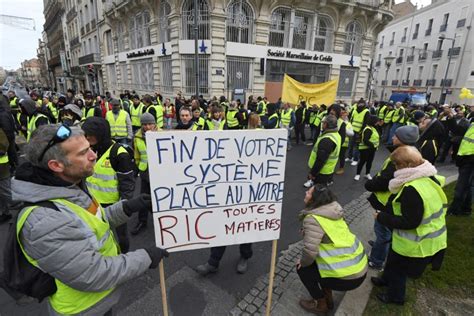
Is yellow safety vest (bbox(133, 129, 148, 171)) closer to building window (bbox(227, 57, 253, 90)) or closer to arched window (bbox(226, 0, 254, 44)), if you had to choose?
building window (bbox(227, 57, 253, 90))

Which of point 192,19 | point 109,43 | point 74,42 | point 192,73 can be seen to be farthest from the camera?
point 74,42

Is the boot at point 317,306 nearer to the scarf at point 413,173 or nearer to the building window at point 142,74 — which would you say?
the scarf at point 413,173

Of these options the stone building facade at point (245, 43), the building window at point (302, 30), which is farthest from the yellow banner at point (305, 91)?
the building window at point (302, 30)

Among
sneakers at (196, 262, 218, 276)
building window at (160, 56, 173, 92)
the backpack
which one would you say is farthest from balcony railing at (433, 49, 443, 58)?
the backpack

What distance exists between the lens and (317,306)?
8.46 ft

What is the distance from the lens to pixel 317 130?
9750mm

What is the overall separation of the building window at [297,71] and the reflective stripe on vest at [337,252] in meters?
15.9

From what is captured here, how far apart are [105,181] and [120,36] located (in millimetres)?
23240

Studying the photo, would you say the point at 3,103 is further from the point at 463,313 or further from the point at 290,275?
the point at 463,313

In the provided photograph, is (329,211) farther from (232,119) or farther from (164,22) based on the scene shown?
(164,22)

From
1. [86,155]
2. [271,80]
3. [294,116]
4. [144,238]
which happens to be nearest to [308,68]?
[271,80]

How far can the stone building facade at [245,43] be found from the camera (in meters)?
14.9

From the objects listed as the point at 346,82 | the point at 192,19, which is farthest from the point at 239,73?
the point at 346,82

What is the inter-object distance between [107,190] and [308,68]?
18.5 m
